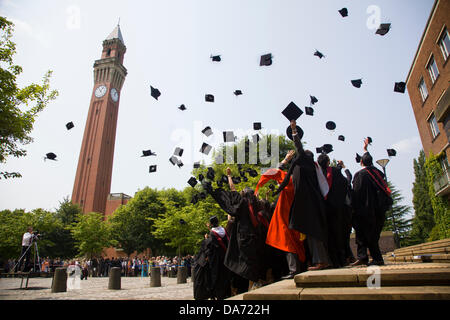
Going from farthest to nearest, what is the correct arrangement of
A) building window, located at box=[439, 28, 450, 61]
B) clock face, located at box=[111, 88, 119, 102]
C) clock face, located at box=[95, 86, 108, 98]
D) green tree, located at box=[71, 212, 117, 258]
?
clock face, located at box=[111, 88, 119, 102] → clock face, located at box=[95, 86, 108, 98] → green tree, located at box=[71, 212, 117, 258] → building window, located at box=[439, 28, 450, 61]

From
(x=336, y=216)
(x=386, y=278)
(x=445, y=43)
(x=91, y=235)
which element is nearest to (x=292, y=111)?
(x=336, y=216)

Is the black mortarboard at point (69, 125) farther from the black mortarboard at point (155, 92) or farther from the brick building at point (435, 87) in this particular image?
the brick building at point (435, 87)

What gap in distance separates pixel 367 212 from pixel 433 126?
1673cm

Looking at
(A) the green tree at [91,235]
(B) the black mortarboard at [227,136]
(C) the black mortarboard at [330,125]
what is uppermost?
(B) the black mortarboard at [227,136]

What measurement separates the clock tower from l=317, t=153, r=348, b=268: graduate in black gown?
50024mm

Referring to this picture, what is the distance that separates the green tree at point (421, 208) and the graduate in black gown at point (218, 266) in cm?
3726

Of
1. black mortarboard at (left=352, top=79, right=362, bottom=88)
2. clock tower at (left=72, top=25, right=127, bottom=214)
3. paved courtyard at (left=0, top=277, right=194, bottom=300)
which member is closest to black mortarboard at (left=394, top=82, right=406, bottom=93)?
black mortarboard at (left=352, top=79, right=362, bottom=88)

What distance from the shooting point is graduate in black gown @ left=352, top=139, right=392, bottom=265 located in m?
4.19

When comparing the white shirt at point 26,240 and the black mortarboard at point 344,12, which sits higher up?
the black mortarboard at point 344,12

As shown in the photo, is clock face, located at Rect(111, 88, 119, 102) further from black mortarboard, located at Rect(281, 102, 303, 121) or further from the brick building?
black mortarboard, located at Rect(281, 102, 303, 121)

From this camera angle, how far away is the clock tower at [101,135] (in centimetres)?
4919

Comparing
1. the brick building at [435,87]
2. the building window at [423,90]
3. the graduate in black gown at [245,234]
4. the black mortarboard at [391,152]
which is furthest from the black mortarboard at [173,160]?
the building window at [423,90]

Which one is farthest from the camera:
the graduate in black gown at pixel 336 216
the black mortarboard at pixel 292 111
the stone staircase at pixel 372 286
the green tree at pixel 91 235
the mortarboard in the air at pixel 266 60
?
the green tree at pixel 91 235

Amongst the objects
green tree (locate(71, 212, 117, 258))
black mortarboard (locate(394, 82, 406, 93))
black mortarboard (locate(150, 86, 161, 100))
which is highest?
black mortarboard (locate(150, 86, 161, 100))
